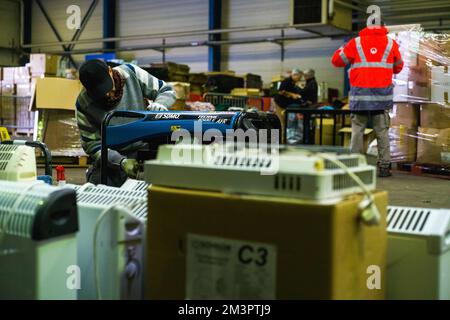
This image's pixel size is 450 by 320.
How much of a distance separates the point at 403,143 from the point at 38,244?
5.33 metres

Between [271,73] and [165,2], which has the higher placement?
[165,2]

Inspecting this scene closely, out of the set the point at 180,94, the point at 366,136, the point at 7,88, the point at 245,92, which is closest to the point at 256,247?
the point at 366,136

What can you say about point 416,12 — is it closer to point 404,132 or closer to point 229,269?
point 404,132

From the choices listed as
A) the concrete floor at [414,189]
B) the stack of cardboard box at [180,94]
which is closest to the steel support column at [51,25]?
the stack of cardboard box at [180,94]

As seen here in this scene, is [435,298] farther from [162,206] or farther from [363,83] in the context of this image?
[363,83]

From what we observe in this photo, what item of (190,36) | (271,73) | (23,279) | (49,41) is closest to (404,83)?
(271,73)

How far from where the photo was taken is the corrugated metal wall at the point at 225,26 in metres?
9.84

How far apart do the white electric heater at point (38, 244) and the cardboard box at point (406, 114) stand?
5.27 metres

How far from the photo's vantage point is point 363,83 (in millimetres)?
5293

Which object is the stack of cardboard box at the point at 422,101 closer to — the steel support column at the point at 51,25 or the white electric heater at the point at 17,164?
the white electric heater at the point at 17,164

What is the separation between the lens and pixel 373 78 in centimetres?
525

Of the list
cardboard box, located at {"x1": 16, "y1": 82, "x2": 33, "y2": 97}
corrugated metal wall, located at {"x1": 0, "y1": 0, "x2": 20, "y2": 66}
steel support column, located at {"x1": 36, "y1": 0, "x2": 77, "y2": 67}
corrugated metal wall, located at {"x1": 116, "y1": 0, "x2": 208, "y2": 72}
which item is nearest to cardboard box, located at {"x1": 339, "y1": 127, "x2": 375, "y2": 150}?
corrugated metal wall, located at {"x1": 116, "y1": 0, "x2": 208, "y2": 72}

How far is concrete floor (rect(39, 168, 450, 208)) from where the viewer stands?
3.84m
